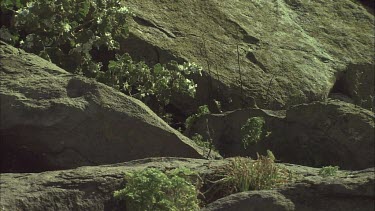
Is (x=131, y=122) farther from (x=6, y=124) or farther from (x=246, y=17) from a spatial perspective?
(x=246, y=17)

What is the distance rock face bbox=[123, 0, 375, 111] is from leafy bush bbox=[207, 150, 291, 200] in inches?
111

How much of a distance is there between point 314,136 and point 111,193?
7.61 feet

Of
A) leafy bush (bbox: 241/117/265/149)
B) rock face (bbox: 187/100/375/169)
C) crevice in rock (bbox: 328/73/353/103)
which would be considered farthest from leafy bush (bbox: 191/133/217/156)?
crevice in rock (bbox: 328/73/353/103)

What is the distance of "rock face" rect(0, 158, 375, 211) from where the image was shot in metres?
5.69

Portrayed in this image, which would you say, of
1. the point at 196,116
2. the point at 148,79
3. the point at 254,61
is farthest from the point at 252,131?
the point at 254,61

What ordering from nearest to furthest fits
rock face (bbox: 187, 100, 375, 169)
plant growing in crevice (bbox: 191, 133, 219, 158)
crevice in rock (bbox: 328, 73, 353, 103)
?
plant growing in crevice (bbox: 191, 133, 219, 158) < rock face (bbox: 187, 100, 375, 169) < crevice in rock (bbox: 328, 73, 353, 103)

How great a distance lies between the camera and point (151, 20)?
9758 mm

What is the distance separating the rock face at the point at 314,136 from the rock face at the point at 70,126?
905 millimetres

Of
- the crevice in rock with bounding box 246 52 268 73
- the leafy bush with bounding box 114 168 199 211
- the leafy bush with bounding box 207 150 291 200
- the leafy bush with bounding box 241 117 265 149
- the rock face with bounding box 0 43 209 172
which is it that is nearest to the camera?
the leafy bush with bounding box 114 168 199 211

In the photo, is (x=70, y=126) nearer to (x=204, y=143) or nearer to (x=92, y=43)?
(x=204, y=143)

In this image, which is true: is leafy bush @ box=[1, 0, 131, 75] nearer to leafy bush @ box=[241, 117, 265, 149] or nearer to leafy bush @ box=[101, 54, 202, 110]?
leafy bush @ box=[101, 54, 202, 110]

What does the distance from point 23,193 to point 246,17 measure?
504 cm

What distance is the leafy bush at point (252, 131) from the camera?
783cm

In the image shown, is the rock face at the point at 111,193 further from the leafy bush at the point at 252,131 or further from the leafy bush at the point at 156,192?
the leafy bush at the point at 252,131
